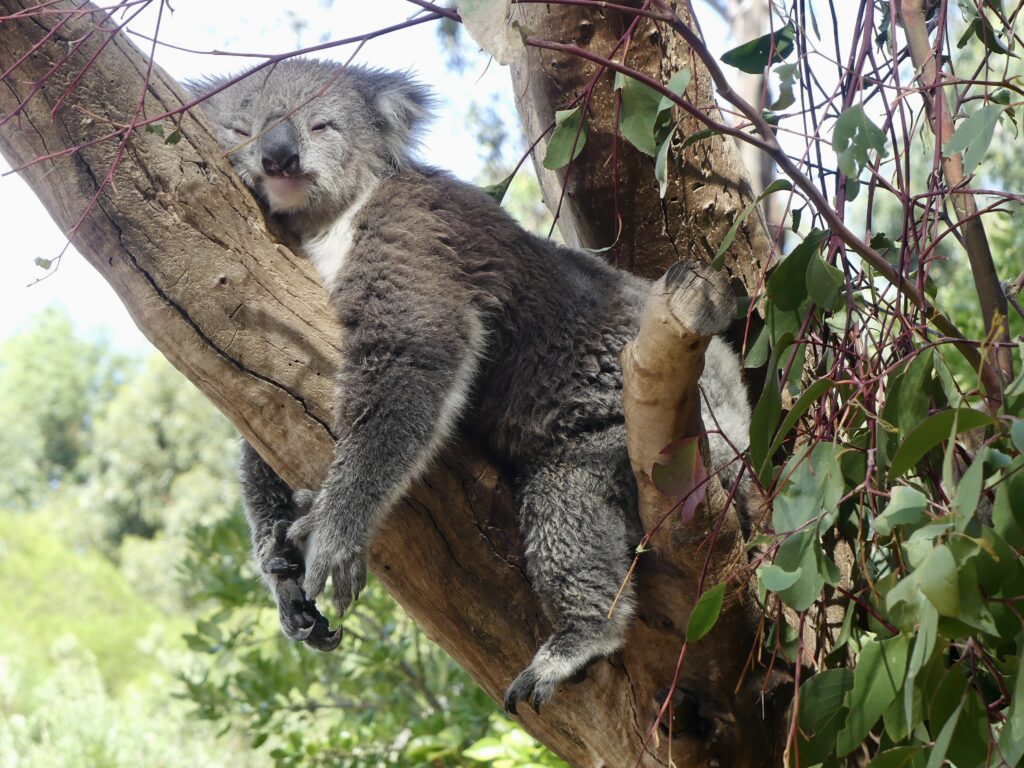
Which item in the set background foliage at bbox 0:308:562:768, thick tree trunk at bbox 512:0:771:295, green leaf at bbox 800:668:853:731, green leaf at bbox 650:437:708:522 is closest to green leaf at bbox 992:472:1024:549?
green leaf at bbox 800:668:853:731

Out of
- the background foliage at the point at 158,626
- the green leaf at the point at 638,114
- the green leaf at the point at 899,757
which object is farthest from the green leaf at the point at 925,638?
the background foliage at the point at 158,626

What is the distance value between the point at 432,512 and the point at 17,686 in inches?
495

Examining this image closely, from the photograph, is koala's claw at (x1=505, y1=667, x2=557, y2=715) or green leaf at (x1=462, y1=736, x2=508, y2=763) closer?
koala's claw at (x1=505, y1=667, x2=557, y2=715)

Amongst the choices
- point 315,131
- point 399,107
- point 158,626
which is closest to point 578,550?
point 315,131

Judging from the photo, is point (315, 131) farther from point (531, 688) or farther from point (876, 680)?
point (876, 680)

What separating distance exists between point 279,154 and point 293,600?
1114 mm

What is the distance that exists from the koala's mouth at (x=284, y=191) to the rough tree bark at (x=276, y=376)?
0.30 metres

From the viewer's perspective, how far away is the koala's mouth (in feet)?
8.22

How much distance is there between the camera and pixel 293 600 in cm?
224

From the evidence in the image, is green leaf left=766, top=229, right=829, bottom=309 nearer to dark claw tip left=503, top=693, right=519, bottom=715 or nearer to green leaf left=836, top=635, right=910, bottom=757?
green leaf left=836, top=635, right=910, bottom=757

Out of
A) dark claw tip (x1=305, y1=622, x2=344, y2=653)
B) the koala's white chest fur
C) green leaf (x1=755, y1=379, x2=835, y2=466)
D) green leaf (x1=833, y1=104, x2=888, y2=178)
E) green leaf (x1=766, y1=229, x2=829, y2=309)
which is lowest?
green leaf (x1=755, y1=379, x2=835, y2=466)

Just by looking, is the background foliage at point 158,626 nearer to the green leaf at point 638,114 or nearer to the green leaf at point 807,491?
the green leaf at point 807,491

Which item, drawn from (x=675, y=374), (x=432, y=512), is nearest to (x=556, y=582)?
(x=432, y=512)

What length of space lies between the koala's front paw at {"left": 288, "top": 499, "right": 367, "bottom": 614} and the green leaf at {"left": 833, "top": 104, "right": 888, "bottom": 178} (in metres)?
1.24
